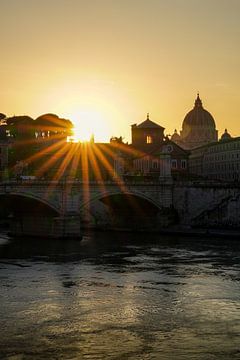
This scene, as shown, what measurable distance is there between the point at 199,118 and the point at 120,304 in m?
111

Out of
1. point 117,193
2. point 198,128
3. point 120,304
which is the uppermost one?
point 198,128

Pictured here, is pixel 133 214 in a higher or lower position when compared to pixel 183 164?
lower

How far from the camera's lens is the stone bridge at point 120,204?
2067 inches

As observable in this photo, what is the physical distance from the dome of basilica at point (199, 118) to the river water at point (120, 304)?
9127 centimetres

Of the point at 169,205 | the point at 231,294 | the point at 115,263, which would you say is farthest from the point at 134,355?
the point at 169,205

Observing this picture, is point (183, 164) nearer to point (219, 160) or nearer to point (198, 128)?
point (219, 160)

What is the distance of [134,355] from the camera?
18984 millimetres

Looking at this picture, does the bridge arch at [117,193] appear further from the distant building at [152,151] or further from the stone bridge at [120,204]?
the distant building at [152,151]

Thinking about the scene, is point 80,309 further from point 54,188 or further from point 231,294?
point 54,188

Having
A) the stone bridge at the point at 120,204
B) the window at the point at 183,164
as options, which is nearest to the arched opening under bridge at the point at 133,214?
the stone bridge at the point at 120,204

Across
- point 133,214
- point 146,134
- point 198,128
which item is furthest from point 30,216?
point 198,128

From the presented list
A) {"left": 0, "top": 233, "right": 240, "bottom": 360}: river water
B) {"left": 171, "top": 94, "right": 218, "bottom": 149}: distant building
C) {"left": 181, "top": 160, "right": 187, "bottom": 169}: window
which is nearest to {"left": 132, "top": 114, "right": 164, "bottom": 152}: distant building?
{"left": 181, "top": 160, "right": 187, "bottom": 169}: window

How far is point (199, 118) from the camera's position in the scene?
133750 millimetres

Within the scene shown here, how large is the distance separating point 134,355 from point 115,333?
2.32 m
